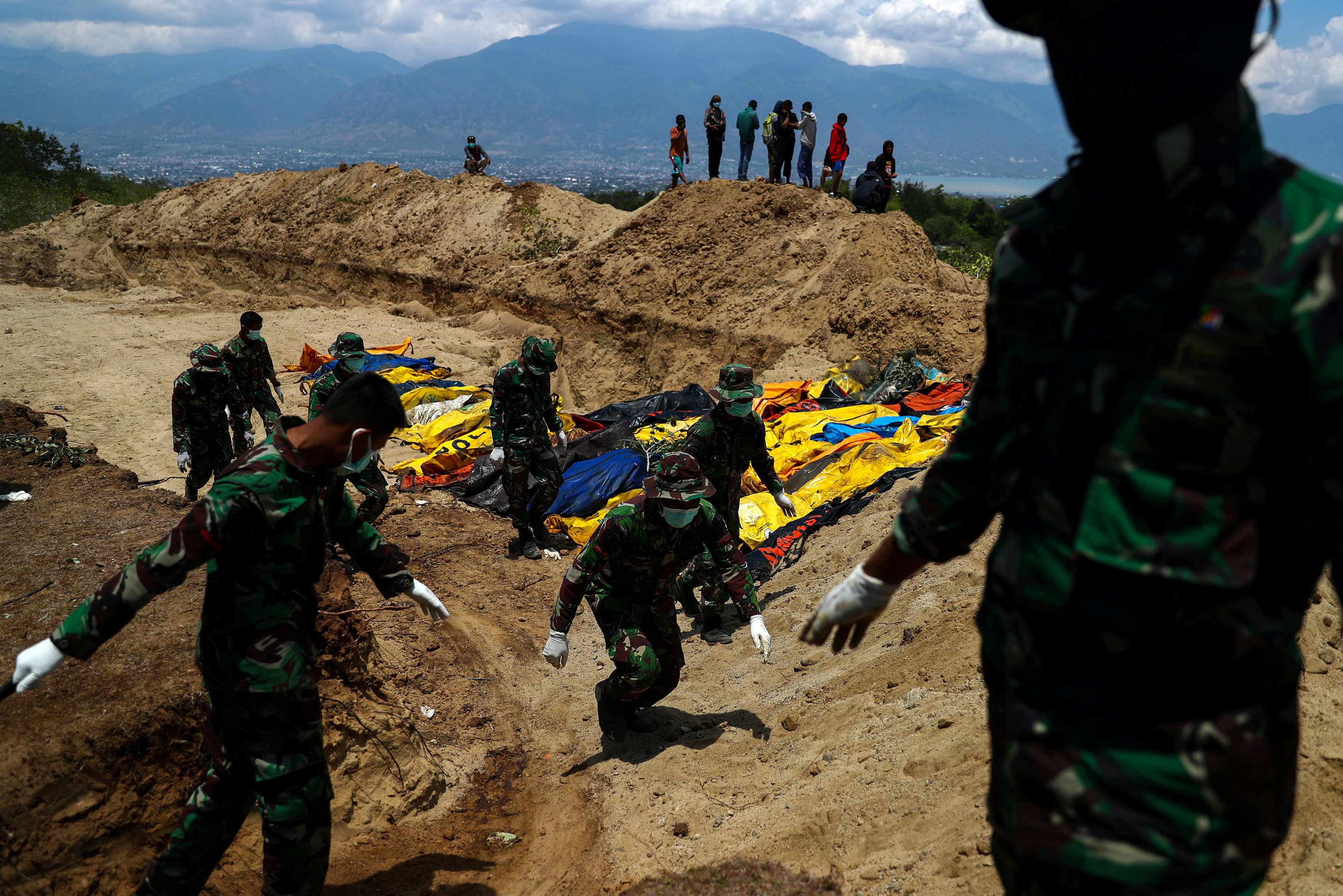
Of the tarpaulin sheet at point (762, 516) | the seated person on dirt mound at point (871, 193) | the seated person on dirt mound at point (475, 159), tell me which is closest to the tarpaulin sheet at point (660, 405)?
the tarpaulin sheet at point (762, 516)

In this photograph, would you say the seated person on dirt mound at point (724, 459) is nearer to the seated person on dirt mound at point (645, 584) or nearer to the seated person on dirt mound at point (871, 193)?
the seated person on dirt mound at point (645, 584)

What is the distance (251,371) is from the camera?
26.7 ft

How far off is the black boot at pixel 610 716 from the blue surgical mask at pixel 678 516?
104cm

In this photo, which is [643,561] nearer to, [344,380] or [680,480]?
[680,480]

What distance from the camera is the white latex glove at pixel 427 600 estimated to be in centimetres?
321

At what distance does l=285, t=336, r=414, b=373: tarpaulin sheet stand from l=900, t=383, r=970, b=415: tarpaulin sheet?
28.0 ft

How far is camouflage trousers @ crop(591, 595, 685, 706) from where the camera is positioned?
14.3ft

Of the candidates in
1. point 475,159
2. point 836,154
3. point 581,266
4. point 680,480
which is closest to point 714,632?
point 680,480

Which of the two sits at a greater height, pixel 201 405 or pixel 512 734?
pixel 201 405

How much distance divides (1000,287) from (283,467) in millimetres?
2181

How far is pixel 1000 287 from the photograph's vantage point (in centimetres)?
141

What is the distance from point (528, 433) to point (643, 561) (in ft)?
11.7

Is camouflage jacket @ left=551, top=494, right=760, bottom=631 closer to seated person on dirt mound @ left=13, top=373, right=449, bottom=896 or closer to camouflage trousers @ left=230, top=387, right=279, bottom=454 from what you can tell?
seated person on dirt mound @ left=13, top=373, right=449, bottom=896

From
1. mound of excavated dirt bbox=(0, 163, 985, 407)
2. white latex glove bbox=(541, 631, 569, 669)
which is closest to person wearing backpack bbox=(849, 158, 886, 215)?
mound of excavated dirt bbox=(0, 163, 985, 407)
